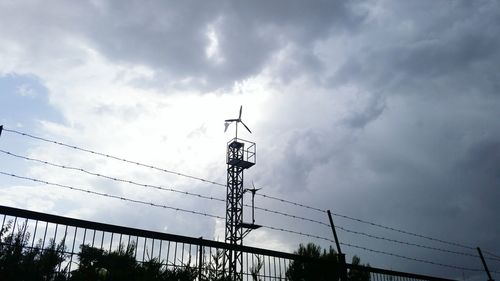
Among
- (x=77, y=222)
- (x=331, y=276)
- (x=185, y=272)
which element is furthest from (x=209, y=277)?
(x=331, y=276)

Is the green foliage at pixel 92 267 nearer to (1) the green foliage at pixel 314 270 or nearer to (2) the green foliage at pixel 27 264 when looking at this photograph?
(2) the green foliage at pixel 27 264

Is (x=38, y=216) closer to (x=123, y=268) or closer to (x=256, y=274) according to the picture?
(x=123, y=268)

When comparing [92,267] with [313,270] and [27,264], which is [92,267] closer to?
[27,264]

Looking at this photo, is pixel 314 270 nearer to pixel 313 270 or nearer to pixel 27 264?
pixel 313 270

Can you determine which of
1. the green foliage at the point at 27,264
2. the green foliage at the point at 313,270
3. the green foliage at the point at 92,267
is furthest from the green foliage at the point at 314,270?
the green foliage at the point at 27,264

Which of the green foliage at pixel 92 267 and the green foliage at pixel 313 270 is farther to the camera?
the green foliage at pixel 313 270

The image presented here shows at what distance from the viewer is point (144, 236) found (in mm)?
10812

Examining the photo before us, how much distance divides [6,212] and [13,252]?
102 centimetres

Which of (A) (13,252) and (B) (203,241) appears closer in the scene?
(A) (13,252)

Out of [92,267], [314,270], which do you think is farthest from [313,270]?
[92,267]

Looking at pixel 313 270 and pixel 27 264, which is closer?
pixel 27 264

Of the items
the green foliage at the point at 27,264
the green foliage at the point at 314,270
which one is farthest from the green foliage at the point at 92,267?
the green foliage at the point at 314,270

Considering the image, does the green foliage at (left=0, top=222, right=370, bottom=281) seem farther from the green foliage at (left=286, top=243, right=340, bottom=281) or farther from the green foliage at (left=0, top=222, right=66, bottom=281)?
the green foliage at (left=286, top=243, right=340, bottom=281)

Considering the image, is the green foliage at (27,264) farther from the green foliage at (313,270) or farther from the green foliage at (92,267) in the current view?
the green foliage at (313,270)
